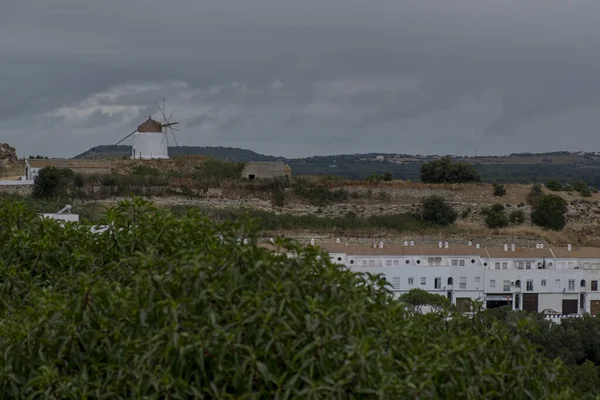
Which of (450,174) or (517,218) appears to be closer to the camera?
(517,218)

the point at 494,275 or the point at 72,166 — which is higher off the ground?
the point at 72,166

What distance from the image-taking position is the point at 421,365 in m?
5.76

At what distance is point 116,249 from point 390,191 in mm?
45397

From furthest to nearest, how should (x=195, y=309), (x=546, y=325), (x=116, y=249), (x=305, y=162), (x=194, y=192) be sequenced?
(x=305, y=162) < (x=194, y=192) < (x=546, y=325) < (x=116, y=249) < (x=195, y=309)

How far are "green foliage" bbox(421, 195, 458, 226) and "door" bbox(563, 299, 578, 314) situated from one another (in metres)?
13.7

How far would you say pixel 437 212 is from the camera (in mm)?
51156

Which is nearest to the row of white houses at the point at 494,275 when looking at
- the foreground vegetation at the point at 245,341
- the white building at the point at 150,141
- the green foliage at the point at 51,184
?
the green foliage at the point at 51,184

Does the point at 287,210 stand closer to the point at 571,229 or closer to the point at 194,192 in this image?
the point at 194,192

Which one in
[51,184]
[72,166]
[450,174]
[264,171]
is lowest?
[51,184]

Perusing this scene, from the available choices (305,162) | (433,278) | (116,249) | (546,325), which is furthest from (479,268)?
(305,162)

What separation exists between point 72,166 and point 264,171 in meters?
9.27

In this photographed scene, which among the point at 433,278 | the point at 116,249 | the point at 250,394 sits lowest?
the point at 433,278

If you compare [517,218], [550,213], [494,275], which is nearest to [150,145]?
[517,218]

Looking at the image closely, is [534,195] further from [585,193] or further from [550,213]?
[585,193]
